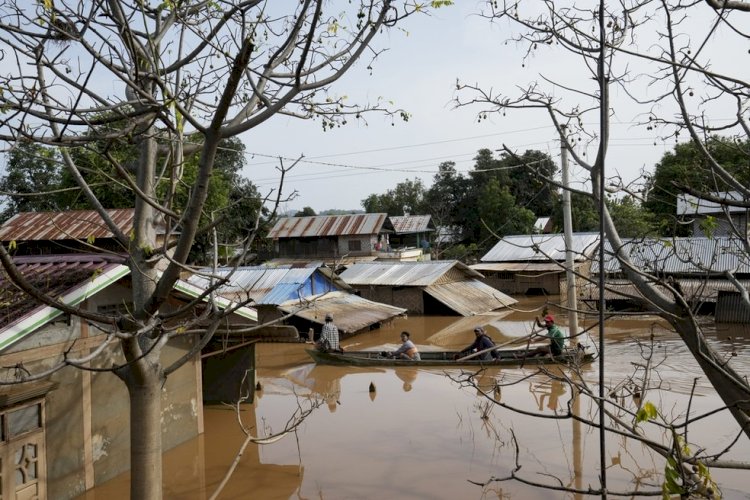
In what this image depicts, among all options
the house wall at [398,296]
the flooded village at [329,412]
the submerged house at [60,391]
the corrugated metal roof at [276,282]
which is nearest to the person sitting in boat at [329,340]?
the flooded village at [329,412]

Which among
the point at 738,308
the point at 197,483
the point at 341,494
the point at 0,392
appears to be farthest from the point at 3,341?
the point at 738,308

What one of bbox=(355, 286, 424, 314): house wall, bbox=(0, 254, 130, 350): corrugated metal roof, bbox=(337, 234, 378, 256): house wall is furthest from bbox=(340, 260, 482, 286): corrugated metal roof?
bbox=(0, 254, 130, 350): corrugated metal roof

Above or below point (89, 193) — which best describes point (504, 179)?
above

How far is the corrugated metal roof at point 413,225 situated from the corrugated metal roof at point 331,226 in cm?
618

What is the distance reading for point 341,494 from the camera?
27.8ft

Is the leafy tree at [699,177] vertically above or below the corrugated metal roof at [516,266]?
above

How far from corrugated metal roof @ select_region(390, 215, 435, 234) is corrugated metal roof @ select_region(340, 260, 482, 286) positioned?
16520mm

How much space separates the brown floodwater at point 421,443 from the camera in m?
8.61

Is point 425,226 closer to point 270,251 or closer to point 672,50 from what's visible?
point 270,251

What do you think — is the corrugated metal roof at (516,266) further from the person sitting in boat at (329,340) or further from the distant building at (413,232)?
the person sitting in boat at (329,340)

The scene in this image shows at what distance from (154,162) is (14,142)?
1.67 metres

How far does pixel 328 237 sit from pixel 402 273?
1242 cm

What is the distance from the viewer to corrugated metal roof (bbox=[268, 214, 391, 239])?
37.4m

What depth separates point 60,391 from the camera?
24.9 feet
